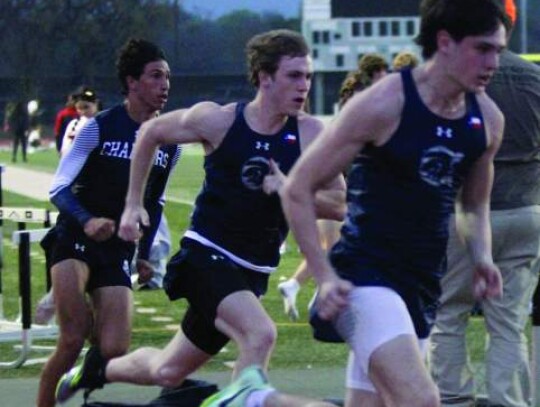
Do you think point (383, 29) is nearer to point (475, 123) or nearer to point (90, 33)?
point (90, 33)

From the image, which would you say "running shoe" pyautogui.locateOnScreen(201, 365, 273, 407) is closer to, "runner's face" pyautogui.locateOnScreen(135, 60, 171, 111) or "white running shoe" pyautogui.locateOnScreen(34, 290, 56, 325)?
"runner's face" pyautogui.locateOnScreen(135, 60, 171, 111)

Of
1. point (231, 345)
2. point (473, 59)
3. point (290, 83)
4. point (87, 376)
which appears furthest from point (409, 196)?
point (231, 345)

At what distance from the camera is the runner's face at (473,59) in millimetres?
5742

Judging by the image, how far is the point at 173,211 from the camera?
1034 inches

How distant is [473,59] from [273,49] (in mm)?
1750

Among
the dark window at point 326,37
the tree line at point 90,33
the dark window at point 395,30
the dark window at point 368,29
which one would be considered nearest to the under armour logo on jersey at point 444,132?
the dark window at point 395,30

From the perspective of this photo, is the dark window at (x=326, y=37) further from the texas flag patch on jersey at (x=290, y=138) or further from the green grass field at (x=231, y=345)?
the texas flag patch on jersey at (x=290, y=138)

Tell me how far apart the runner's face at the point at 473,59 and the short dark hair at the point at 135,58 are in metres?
2.93

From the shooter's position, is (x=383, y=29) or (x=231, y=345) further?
(x=383, y=29)

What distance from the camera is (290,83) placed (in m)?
7.34

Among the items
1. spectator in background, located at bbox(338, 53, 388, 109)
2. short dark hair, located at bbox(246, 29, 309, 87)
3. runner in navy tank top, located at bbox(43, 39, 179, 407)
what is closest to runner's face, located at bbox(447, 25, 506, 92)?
short dark hair, located at bbox(246, 29, 309, 87)

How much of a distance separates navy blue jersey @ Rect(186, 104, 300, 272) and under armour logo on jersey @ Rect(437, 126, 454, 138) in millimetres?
1481

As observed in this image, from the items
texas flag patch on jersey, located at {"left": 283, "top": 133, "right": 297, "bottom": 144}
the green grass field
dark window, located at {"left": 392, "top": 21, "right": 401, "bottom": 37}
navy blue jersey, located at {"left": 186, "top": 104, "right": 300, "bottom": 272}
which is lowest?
the green grass field

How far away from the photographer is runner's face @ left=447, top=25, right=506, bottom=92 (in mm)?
5742
